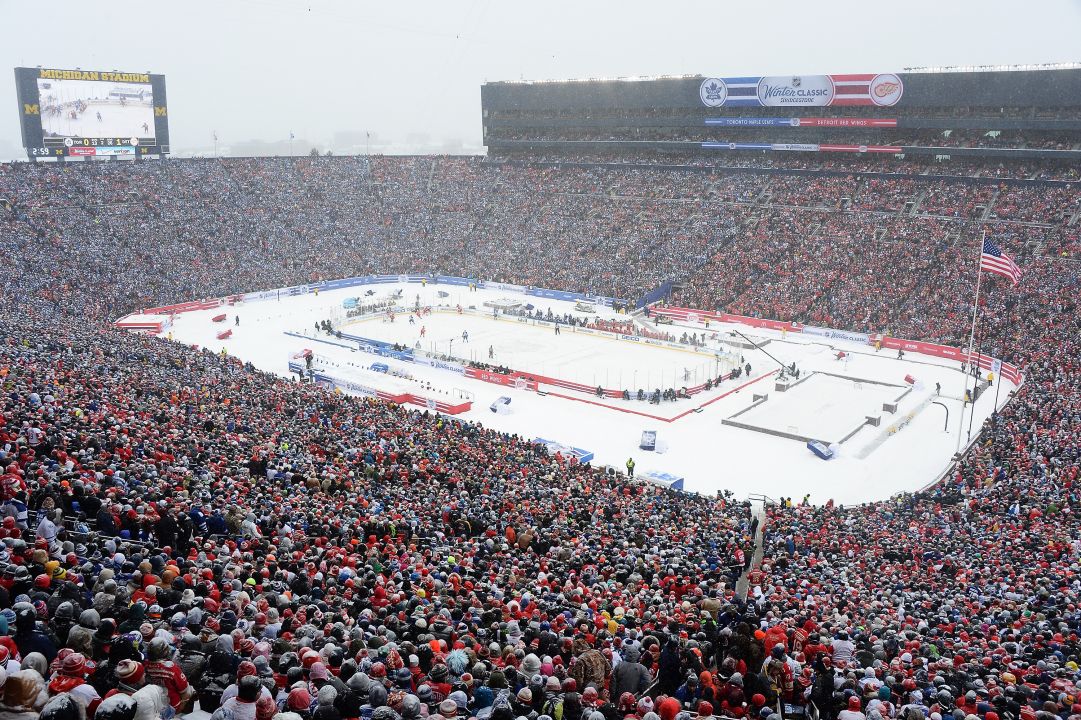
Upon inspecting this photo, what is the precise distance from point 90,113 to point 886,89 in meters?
66.2

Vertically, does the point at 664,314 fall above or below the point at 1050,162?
below

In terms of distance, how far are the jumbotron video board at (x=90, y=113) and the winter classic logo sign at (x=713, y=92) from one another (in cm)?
4877

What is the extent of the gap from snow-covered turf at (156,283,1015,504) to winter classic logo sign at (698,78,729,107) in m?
27.5

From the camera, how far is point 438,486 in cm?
2092

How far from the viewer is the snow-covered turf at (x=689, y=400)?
3272 cm

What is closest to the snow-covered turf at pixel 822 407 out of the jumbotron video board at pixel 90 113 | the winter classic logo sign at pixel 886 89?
the winter classic logo sign at pixel 886 89

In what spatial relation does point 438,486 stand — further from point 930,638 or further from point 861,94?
point 861,94

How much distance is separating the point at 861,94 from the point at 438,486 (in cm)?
6352

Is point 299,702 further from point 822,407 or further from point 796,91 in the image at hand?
point 796,91

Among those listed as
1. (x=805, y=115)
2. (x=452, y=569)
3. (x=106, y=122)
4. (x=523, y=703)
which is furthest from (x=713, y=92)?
(x=523, y=703)

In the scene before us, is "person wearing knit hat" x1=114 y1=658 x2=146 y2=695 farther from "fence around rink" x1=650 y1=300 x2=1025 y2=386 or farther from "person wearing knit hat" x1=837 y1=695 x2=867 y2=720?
"fence around rink" x1=650 y1=300 x2=1025 y2=386

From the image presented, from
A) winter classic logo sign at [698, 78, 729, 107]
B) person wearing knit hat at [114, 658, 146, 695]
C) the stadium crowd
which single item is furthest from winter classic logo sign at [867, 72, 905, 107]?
person wearing knit hat at [114, 658, 146, 695]

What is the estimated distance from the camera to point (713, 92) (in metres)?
78.6

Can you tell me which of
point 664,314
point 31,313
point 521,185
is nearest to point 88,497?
point 31,313
